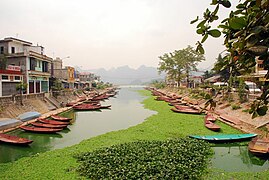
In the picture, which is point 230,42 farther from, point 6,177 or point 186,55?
point 186,55

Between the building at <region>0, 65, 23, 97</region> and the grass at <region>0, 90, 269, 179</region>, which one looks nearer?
the grass at <region>0, 90, 269, 179</region>

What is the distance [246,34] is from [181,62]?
133ft

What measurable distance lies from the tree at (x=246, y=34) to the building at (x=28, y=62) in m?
21.7

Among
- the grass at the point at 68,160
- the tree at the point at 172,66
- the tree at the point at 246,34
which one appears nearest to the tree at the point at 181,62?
the tree at the point at 172,66

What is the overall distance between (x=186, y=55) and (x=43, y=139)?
106 ft

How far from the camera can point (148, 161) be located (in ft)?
24.9

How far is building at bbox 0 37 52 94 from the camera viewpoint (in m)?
21.5

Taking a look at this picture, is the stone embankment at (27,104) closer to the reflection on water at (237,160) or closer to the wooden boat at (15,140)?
the wooden boat at (15,140)

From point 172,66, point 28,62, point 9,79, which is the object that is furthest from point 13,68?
point 172,66

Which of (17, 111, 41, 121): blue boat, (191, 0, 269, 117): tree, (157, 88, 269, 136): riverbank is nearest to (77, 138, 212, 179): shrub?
(157, 88, 269, 136): riverbank

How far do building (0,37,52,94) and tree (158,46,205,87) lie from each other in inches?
936

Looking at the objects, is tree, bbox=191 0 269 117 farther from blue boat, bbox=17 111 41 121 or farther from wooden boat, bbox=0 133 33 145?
blue boat, bbox=17 111 41 121

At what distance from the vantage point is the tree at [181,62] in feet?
129

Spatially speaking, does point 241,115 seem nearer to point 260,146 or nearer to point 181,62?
point 260,146
